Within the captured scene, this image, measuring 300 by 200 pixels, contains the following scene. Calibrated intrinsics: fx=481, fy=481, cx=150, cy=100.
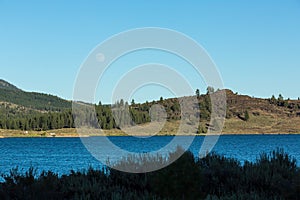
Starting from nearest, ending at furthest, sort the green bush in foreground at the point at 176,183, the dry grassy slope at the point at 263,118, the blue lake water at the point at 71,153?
the green bush in foreground at the point at 176,183 < the blue lake water at the point at 71,153 < the dry grassy slope at the point at 263,118

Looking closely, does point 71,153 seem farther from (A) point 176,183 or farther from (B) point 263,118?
(B) point 263,118

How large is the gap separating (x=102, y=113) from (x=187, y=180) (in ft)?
321

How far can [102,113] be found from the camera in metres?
106

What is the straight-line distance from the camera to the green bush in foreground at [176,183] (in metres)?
8.92

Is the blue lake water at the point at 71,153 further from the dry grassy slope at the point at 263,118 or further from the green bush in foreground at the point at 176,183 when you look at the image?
the dry grassy slope at the point at 263,118

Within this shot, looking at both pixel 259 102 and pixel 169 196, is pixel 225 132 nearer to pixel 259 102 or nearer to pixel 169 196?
pixel 259 102

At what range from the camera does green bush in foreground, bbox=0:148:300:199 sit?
892 cm

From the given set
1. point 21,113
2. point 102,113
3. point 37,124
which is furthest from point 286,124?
point 21,113

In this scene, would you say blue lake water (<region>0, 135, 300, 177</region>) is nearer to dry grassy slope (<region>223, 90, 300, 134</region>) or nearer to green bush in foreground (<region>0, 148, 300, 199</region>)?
green bush in foreground (<region>0, 148, 300, 199</region>)

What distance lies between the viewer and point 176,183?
356 inches

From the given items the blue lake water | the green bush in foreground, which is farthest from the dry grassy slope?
the green bush in foreground

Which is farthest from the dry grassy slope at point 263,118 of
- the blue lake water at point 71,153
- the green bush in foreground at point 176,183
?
the green bush in foreground at point 176,183

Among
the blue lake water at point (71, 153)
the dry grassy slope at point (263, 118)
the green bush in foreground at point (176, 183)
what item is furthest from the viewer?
the dry grassy slope at point (263, 118)

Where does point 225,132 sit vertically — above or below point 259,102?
below
